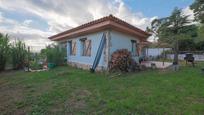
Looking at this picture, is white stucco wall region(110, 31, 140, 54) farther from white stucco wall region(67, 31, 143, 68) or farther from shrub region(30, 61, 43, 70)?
shrub region(30, 61, 43, 70)

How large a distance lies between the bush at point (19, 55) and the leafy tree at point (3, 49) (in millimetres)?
372

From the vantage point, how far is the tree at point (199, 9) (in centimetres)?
1988

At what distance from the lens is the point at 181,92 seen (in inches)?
174

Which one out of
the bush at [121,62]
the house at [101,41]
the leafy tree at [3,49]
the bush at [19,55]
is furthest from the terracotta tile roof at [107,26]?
the leafy tree at [3,49]

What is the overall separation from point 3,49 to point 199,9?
23620 millimetres

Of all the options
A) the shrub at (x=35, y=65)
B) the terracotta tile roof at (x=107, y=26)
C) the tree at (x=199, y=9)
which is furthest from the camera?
the tree at (x=199, y=9)

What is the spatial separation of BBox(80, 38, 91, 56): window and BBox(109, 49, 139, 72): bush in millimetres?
2116

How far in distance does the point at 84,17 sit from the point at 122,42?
599cm

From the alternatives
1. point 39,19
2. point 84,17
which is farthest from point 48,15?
point 84,17

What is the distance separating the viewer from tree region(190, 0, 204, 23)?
1988 centimetres

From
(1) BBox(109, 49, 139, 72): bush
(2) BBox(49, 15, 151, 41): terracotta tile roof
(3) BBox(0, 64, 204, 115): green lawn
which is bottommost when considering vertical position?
(3) BBox(0, 64, 204, 115): green lawn

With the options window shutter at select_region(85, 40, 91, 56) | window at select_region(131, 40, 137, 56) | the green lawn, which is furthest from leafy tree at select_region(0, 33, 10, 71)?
window at select_region(131, 40, 137, 56)

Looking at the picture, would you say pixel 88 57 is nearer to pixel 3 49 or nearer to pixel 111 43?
pixel 111 43

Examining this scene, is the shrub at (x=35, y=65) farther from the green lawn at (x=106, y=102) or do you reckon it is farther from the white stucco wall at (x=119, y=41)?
the green lawn at (x=106, y=102)
